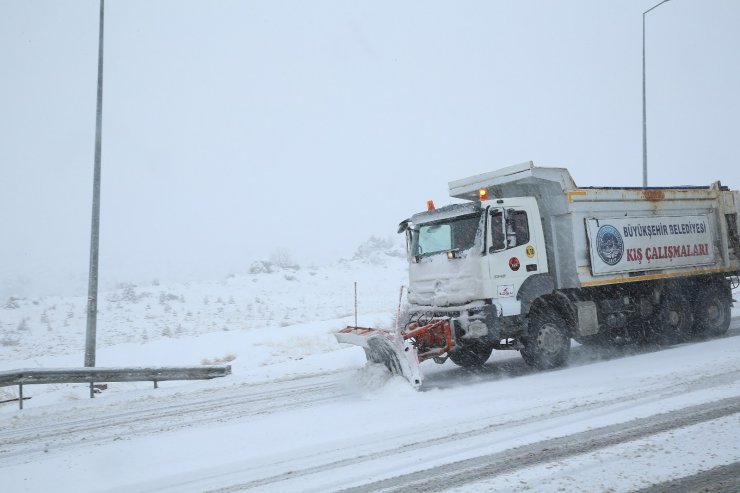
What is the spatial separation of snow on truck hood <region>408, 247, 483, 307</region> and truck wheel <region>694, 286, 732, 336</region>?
660cm

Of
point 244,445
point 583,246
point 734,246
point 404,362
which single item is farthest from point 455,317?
point 734,246

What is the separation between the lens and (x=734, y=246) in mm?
12781

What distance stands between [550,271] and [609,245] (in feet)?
4.63

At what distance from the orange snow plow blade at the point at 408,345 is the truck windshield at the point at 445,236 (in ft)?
4.45

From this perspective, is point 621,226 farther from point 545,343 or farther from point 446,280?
point 446,280

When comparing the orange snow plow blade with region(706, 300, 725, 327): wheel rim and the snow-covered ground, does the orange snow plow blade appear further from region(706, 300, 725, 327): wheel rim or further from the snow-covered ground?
region(706, 300, 725, 327): wheel rim

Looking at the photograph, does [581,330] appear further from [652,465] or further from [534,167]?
[652,465]

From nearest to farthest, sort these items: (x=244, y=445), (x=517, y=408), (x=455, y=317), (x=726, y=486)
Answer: (x=726, y=486)
(x=244, y=445)
(x=517, y=408)
(x=455, y=317)

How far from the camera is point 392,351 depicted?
27.1ft

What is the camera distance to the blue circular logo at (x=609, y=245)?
10209 mm

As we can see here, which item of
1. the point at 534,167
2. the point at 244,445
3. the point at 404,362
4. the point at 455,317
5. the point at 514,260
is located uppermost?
the point at 534,167

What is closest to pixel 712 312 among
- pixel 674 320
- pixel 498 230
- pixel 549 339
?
pixel 674 320

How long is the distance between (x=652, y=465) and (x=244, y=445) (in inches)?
155

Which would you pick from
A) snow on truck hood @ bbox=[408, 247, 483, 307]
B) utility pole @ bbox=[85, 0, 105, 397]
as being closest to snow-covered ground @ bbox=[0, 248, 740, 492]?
utility pole @ bbox=[85, 0, 105, 397]
